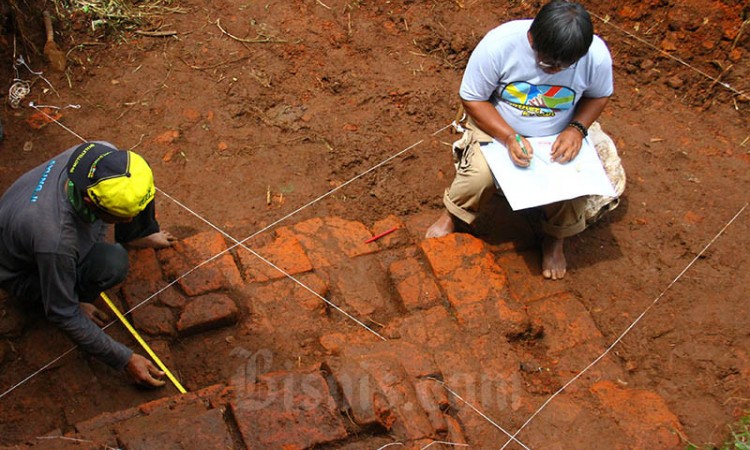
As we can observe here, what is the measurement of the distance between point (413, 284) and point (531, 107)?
3.62 feet

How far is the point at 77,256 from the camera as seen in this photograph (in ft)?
9.78

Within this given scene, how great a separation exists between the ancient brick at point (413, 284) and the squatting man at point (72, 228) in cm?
126

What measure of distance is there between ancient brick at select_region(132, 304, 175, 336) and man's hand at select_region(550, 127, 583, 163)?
82.5 inches

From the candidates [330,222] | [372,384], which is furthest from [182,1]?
[372,384]

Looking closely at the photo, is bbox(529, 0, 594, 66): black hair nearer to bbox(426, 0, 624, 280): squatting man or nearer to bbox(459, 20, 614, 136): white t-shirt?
bbox(426, 0, 624, 280): squatting man

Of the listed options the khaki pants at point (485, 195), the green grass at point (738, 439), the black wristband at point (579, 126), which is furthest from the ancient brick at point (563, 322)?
the black wristband at point (579, 126)

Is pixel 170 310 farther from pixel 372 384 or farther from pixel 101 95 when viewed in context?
pixel 101 95

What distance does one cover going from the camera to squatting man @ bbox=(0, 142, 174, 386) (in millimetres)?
2766

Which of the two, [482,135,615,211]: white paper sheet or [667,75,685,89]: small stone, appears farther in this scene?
[667,75,685,89]: small stone

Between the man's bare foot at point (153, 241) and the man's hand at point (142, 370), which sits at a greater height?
the man's bare foot at point (153, 241)

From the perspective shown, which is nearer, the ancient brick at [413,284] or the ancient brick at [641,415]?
the ancient brick at [641,415]

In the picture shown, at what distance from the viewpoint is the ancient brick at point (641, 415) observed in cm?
315

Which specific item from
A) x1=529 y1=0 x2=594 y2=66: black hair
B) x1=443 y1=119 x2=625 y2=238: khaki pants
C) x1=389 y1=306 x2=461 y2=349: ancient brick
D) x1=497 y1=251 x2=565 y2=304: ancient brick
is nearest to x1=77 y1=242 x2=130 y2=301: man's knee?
x1=389 y1=306 x2=461 y2=349: ancient brick

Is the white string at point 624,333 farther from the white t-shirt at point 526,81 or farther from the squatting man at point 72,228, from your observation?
the squatting man at point 72,228
